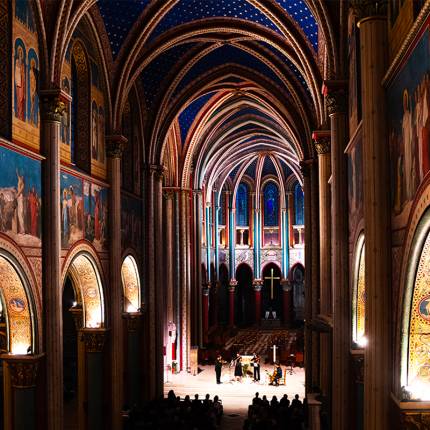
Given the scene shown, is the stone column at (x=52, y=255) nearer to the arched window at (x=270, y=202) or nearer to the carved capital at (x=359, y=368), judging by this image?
the carved capital at (x=359, y=368)

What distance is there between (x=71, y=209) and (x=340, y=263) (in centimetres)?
704

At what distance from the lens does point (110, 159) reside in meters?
18.4

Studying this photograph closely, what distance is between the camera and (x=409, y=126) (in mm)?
6859

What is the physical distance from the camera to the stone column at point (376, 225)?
24.9ft

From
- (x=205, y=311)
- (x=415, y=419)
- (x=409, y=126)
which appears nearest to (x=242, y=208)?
(x=205, y=311)

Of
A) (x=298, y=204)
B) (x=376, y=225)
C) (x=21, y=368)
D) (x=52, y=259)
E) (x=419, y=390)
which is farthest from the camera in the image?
(x=298, y=204)

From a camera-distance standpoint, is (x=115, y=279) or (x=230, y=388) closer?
(x=115, y=279)

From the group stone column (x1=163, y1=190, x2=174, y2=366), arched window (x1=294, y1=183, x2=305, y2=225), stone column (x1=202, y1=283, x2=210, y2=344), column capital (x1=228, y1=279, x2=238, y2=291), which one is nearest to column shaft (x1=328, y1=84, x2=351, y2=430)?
stone column (x1=163, y1=190, x2=174, y2=366)

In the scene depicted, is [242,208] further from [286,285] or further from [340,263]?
[340,263]

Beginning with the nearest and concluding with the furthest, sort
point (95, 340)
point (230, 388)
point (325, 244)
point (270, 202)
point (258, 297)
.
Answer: point (325, 244) < point (95, 340) < point (230, 388) < point (258, 297) < point (270, 202)

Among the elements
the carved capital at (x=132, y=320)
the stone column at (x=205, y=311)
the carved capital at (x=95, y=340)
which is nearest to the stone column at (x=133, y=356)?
the carved capital at (x=132, y=320)

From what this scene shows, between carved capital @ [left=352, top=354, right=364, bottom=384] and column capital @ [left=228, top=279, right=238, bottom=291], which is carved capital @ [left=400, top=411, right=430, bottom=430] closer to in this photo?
carved capital @ [left=352, top=354, right=364, bottom=384]

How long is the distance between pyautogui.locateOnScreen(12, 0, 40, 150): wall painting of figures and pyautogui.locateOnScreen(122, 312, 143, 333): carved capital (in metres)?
9.21

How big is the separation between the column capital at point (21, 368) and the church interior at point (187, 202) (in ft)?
0.11
